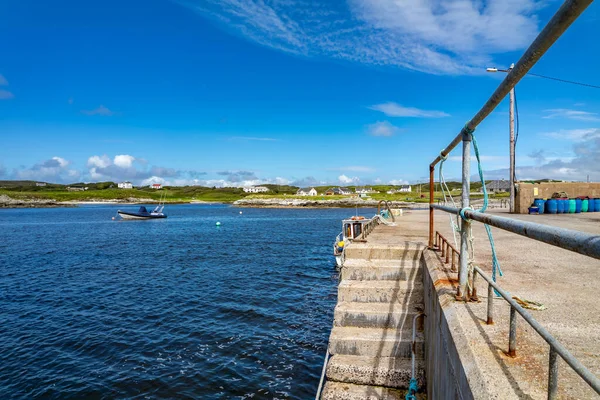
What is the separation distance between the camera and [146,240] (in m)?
44.5

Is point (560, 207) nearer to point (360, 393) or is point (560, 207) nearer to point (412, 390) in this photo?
point (412, 390)

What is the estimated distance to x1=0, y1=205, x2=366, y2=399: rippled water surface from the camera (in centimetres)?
1081

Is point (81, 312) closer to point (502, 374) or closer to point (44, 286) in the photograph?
point (44, 286)

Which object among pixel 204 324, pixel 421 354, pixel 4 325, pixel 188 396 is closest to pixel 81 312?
pixel 4 325

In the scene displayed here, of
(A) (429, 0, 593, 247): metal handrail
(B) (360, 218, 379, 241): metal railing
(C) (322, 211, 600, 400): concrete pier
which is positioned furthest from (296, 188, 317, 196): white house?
(A) (429, 0, 593, 247): metal handrail

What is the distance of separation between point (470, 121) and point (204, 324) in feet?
45.3

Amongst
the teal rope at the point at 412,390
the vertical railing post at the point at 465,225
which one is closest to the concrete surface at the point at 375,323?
the teal rope at the point at 412,390

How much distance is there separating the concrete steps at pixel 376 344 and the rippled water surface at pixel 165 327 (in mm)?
3663

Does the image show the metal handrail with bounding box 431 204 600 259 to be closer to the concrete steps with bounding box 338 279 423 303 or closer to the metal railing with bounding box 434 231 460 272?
the metal railing with bounding box 434 231 460 272

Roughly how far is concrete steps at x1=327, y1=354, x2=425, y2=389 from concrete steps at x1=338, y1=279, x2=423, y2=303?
1.43 meters

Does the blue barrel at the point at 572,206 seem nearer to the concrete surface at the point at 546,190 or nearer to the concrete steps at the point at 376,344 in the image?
the concrete surface at the point at 546,190

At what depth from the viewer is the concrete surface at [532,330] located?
2.76m

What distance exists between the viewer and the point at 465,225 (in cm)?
419

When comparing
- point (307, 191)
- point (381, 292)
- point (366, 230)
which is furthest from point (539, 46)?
point (307, 191)
